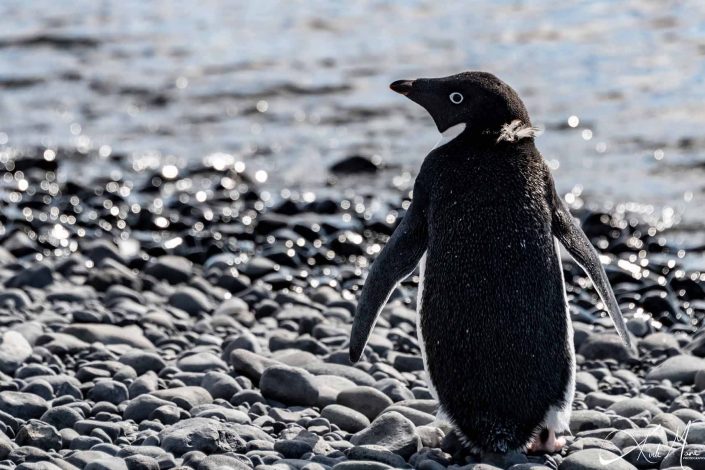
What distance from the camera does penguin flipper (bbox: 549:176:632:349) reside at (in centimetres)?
535

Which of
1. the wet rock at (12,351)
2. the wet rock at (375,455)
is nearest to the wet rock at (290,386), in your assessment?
the wet rock at (375,455)

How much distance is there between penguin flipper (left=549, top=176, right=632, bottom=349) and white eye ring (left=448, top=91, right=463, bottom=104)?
0.54 meters

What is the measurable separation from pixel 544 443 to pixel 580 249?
827mm

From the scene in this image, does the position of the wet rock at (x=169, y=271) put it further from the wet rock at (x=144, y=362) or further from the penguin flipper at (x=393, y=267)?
the penguin flipper at (x=393, y=267)

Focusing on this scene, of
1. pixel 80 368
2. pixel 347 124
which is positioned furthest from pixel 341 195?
pixel 80 368

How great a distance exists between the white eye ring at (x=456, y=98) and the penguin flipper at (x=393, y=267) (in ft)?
1.61

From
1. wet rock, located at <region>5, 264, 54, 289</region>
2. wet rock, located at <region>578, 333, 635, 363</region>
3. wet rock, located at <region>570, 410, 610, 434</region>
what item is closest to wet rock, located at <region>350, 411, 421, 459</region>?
wet rock, located at <region>570, 410, 610, 434</region>

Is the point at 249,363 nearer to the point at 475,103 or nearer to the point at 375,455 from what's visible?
the point at 375,455

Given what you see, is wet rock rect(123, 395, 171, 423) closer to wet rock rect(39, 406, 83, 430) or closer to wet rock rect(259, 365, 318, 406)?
wet rock rect(39, 406, 83, 430)

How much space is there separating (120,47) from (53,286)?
33.2ft

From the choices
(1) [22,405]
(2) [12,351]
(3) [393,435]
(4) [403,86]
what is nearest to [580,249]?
(3) [393,435]

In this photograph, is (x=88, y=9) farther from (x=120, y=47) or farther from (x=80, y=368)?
(x=80, y=368)

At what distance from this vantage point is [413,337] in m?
7.21

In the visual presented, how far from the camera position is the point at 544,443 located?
5086 millimetres
